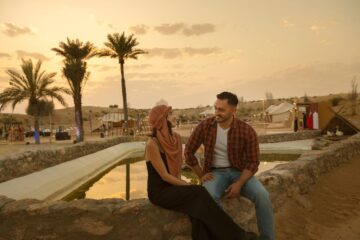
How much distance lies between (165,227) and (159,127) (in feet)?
3.54

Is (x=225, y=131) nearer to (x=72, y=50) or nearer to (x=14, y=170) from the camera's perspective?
(x=14, y=170)

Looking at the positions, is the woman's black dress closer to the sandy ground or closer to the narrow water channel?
the sandy ground

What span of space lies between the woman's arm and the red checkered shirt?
67 cm

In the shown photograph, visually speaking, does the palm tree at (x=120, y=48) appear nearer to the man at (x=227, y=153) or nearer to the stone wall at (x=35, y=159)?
→ the stone wall at (x=35, y=159)

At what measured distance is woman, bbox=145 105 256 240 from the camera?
3.49 meters

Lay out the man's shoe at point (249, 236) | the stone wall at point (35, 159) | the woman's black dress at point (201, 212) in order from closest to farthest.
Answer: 1. the woman's black dress at point (201, 212)
2. the man's shoe at point (249, 236)
3. the stone wall at point (35, 159)

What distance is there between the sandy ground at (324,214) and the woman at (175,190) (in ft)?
5.77

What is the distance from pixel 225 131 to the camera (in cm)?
436

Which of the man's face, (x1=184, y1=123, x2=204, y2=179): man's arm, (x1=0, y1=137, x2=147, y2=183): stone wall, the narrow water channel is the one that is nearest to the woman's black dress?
(x1=184, y1=123, x2=204, y2=179): man's arm

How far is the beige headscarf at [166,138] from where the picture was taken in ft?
12.9

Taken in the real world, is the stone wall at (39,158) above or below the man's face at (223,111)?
below

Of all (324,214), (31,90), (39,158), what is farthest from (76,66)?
(324,214)

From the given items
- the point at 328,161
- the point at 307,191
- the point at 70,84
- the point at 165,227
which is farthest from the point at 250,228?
the point at 70,84

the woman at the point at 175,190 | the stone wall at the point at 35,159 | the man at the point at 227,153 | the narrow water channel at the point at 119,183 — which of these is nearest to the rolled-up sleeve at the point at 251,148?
the man at the point at 227,153
